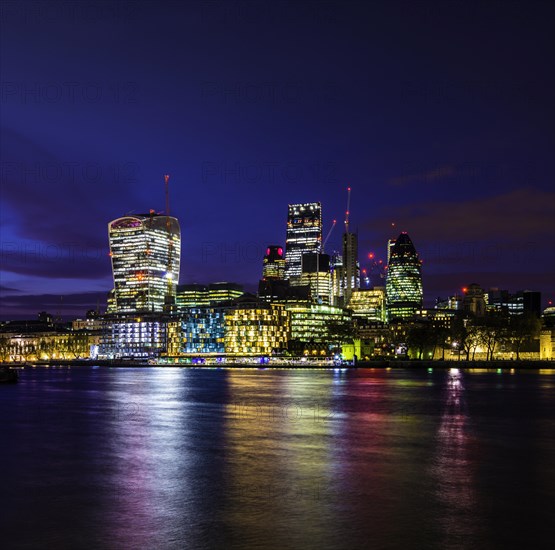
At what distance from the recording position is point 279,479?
31.3 metres

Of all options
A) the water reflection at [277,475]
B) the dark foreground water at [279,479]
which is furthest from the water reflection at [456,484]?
the water reflection at [277,475]

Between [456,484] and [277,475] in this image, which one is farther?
[277,475]

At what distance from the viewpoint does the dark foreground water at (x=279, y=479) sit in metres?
22.3

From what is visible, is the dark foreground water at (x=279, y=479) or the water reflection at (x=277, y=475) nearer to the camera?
the dark foreground water at (x=279, y=479)

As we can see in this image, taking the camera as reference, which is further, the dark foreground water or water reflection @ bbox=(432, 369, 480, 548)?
water reflection @ bbox=(432, 369, 480, 548)

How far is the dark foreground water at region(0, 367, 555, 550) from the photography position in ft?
73.2

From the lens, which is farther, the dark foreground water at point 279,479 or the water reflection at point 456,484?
the water reflection at point 456,484

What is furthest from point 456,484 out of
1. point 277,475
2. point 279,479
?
point 277,475

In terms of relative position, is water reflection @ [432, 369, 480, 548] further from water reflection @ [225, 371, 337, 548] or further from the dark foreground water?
water reflection @ [225, 371, 337, 548]

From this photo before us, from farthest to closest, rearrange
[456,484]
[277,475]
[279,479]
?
1. [277,475]
2. [279,479]
3. [456,484]

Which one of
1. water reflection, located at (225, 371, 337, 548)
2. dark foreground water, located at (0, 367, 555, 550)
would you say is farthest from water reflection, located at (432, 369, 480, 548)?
water reflection, located at (225, 371, 337, 548)

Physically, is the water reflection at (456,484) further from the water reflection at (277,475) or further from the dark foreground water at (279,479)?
the water reflection at (277,475)

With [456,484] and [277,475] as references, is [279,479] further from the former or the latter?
[456,484]

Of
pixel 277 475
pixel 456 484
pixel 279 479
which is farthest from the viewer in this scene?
pixel 277 475
